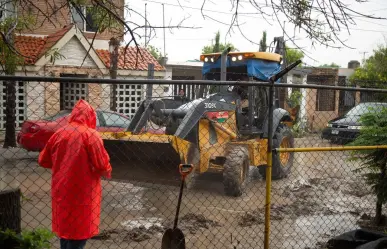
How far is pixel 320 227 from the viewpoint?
6199 mm

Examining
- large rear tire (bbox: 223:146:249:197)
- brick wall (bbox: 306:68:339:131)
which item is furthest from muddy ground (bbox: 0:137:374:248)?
brick wall (bbox: 306:68:339:131)

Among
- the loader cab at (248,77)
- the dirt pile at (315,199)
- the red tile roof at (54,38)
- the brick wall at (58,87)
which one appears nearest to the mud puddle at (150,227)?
the dirt pile at (315,199)

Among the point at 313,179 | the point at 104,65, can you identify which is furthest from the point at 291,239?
the point at 104,65

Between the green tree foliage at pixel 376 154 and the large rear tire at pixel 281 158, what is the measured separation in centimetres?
352

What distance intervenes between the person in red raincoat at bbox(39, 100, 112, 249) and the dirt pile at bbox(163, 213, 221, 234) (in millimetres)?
2560

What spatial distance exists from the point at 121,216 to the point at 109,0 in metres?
3.69

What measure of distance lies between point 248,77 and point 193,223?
3489 mm

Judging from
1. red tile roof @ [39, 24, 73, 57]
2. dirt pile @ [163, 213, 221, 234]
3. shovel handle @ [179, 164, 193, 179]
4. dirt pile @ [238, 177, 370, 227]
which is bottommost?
dirt pile @ [238, 177, 370, 227]

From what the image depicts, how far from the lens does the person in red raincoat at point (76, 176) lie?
3.40 m

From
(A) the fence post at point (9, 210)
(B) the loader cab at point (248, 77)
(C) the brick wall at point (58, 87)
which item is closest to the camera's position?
(A) the fence post at point (9, 210)

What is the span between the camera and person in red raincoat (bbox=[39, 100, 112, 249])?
3.40 meters

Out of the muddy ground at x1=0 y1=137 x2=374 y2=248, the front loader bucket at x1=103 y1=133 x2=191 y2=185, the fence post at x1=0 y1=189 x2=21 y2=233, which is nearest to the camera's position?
the fence post at x1=0 y1=189 x2=21 y2=233

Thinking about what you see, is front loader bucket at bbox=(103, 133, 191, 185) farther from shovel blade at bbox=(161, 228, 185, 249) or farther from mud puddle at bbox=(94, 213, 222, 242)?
shovel blade at bbox=(161, 228, 185, 249)

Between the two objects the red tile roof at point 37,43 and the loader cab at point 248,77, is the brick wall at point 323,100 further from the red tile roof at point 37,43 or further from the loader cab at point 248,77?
the red tile roof at point 37,43
